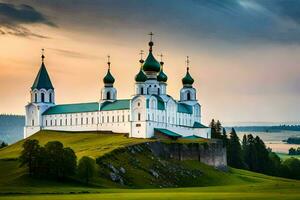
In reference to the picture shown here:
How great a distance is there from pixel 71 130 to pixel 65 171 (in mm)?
61771

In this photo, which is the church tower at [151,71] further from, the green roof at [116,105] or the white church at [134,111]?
the green roof at [116,105]

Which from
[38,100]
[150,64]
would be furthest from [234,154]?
[38,100]

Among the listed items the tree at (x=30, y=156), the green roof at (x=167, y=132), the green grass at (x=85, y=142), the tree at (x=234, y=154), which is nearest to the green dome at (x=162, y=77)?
the green roof at (x=167, y=132)

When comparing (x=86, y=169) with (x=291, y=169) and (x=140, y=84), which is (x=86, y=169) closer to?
(x=140, y=84)

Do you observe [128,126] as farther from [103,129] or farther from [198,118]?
[198,118]

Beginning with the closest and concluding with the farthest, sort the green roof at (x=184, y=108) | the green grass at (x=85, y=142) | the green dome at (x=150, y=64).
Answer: the green grass at (x=85, y=142) → the green dome at (x=150, y=64) → the green roof at (x=184, y=108)

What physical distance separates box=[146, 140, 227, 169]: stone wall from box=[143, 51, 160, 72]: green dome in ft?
65.9

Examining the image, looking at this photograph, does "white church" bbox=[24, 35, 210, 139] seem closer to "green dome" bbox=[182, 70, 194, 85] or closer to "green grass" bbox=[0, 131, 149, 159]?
"green dome" bbox=[182, 70, 194, 85]

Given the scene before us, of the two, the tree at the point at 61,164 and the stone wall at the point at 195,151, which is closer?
the tree at the point at 61,164

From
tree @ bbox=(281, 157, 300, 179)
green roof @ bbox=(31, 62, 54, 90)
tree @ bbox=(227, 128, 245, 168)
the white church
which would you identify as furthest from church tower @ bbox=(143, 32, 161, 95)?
tree @ bbox=(281, 157, 300, 179)

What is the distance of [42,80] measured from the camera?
7352 inches

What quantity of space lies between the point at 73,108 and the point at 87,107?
4167mm

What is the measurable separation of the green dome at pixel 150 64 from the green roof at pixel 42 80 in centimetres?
2761

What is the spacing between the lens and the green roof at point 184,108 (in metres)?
179
